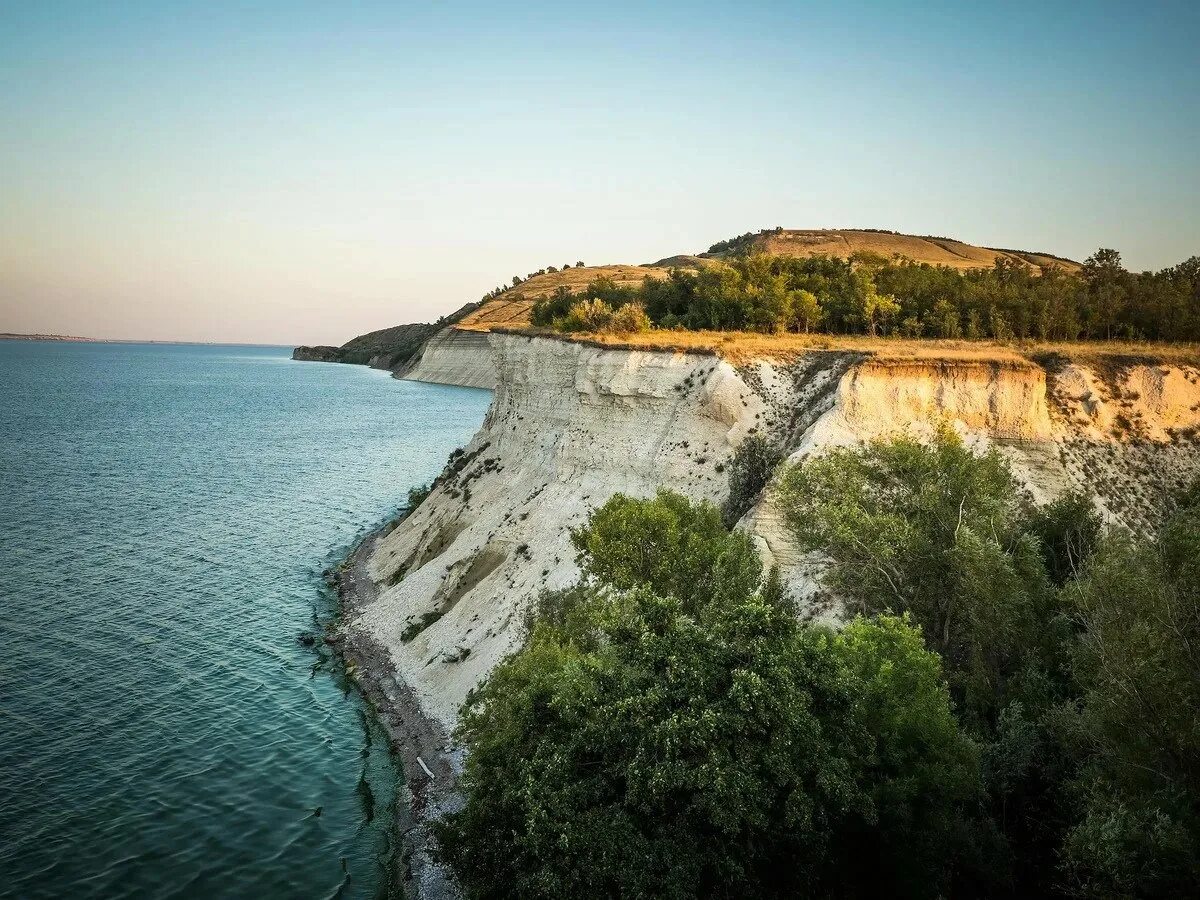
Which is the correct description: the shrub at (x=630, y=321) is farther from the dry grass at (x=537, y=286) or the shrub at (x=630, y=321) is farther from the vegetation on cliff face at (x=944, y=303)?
the dry grass at (x=537, y=286)

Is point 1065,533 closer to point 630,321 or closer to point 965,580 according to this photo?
point 965,580

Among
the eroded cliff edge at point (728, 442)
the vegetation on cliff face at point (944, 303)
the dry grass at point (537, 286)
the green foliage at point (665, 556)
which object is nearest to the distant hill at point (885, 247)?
the dry grass at point (537, 286)

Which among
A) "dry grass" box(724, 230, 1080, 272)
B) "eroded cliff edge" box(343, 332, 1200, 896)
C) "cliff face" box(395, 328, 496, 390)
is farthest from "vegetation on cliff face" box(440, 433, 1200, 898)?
"cliff face" box(395, 328, 496, 390)

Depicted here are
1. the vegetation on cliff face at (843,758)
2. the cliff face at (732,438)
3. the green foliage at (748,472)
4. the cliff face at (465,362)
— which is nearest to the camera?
the vegetation on cliff face at (843,758)

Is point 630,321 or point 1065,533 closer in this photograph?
point 1065,533

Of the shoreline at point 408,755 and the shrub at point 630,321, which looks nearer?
the shoreline at point 408,755

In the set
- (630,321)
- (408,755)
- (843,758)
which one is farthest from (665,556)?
(630,321)

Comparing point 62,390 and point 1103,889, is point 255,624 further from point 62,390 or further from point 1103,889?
point 62,390
